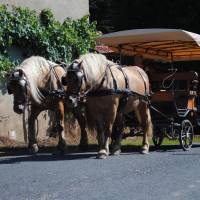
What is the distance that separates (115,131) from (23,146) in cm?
271

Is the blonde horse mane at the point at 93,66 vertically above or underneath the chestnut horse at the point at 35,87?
above

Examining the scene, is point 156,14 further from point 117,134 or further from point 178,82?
point 117,134

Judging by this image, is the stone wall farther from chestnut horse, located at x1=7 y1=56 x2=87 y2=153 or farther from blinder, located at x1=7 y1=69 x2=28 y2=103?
blinder, located at x1=7 y1=69 x2=28 y2=103

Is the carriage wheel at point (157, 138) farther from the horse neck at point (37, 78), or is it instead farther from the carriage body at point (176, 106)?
the horse neck at point (37, 78)

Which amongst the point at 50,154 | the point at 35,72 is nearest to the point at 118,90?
the point at 35,72

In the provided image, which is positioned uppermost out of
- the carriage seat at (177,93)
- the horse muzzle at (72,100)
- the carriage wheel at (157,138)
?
the horse muzzle at (72,100)

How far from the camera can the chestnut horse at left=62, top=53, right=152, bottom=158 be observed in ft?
34.8

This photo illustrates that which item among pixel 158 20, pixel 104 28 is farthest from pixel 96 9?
pixel 158 20

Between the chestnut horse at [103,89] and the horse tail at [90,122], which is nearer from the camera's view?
the chestnut horse at [103,89]

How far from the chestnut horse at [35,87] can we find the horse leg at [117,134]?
1.00m

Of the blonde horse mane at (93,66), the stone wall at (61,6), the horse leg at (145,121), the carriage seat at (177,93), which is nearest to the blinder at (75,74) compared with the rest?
the blonde horse mane at (93,66)

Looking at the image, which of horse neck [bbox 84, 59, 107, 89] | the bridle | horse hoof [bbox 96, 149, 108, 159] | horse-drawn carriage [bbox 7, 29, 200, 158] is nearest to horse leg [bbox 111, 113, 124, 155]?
horse-drawn carriage [bbox 7, 29, 200, 158]

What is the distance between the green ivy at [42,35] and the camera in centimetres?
1513

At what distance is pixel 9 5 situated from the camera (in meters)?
15.6
